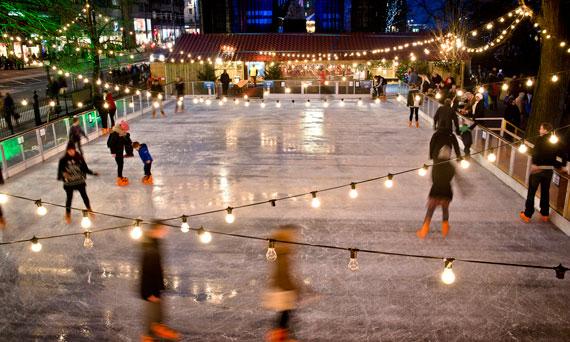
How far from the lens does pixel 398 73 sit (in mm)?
27750

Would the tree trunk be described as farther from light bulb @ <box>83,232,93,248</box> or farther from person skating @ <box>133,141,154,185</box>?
light bulb @ <box>83,232,93,248</box>

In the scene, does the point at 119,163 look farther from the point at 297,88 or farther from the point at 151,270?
the point at 297,88

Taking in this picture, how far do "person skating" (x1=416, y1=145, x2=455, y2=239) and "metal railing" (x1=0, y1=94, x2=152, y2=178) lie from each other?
875 centimetres

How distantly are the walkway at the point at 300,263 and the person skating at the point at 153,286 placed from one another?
133mm

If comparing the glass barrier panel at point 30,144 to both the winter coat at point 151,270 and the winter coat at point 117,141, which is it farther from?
the winter coat at point 151,270

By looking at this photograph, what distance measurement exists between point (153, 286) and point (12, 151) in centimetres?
715

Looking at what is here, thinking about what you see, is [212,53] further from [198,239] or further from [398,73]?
[198,239]

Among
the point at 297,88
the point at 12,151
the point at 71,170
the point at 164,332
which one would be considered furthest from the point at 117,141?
the point at 297,88

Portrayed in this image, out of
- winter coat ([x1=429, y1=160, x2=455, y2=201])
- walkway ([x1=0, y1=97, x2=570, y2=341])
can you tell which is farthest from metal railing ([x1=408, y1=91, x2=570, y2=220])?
winter coat ([x1=429, y1=160, x2=455, y2=201])

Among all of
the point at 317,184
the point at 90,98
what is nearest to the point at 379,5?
the point at 90,98

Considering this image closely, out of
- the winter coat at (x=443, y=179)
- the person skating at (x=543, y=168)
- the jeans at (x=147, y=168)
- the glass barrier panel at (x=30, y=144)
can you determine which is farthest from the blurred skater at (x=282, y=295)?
the glass barrier panel at (x=30, y=144)

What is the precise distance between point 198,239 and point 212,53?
71.5 feet

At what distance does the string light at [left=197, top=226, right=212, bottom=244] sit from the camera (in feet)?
21.0

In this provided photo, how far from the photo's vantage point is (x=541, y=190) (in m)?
7.44
